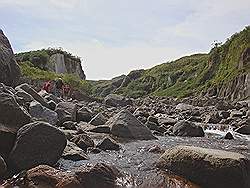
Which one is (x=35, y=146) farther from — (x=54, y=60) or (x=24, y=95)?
(x=54, y=60)

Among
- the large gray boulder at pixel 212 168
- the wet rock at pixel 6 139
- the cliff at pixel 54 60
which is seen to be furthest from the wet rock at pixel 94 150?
the cliff at pixel 54 60

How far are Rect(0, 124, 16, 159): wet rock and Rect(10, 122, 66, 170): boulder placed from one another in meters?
0.25

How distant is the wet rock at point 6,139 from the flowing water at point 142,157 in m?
1.38

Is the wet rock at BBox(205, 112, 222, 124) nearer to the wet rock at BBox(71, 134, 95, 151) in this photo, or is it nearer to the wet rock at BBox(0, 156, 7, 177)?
the wet rock at BBox(71, 134, 95, 151)

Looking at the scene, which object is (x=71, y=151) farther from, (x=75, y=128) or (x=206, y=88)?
(x=206, y=88)

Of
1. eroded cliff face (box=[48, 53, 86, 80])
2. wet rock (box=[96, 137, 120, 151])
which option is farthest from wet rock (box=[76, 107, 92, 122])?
eroded cliff face (box=[48, 53, 86, 80])

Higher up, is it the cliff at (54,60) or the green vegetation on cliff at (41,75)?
the cliff at (54,60)

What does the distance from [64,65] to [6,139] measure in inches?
3001

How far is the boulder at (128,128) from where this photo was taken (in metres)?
17.0

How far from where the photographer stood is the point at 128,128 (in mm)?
17031

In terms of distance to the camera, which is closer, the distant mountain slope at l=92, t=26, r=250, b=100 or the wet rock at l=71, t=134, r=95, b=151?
the wet rock at l=71, t=134, r=95, b=151

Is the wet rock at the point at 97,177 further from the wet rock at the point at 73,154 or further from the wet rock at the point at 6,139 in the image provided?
the wet rock at the point at 6,139

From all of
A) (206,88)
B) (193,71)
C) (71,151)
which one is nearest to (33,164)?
(71,151)

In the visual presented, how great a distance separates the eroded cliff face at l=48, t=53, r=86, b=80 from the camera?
8070 centimetres
